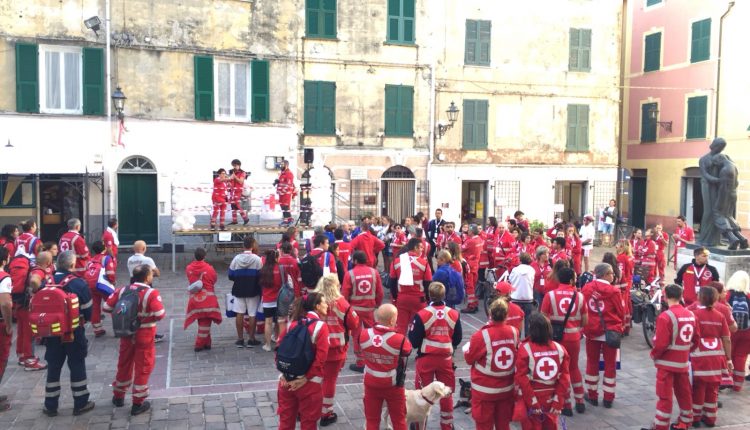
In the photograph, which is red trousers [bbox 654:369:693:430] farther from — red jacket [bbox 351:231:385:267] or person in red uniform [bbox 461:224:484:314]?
person in red uniform [bbox 461:224:484:314]

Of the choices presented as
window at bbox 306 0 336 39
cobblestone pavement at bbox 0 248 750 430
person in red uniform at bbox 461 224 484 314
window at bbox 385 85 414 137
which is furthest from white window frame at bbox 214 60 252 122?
cobblestone pavement at bbox 0 248 750 430

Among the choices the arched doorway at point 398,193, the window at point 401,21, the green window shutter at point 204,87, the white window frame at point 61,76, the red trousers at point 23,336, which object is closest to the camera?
the red trousers at point 23,336

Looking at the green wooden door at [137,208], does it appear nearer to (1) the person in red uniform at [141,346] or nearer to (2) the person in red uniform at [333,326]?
(1) the person in red uniform at [141,346]

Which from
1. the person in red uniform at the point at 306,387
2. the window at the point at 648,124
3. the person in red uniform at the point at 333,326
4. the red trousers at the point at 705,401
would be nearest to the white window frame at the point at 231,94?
the person in red uniform at the point at 333,326

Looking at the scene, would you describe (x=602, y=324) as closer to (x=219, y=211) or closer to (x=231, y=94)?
(x=219, y=211)

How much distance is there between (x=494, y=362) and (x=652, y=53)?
2700cm

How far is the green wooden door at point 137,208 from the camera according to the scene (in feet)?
68.3

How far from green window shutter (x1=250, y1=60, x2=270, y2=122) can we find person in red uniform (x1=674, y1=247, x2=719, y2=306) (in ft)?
49.4

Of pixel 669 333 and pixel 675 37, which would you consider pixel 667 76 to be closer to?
pixel 675 37

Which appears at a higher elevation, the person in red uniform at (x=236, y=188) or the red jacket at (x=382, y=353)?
the person in red uniform at (x=236, y=188)

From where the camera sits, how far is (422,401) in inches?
253

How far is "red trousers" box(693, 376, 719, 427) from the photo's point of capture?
761cm

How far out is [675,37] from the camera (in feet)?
91.3

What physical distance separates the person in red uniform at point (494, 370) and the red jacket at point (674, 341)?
1.92 m
